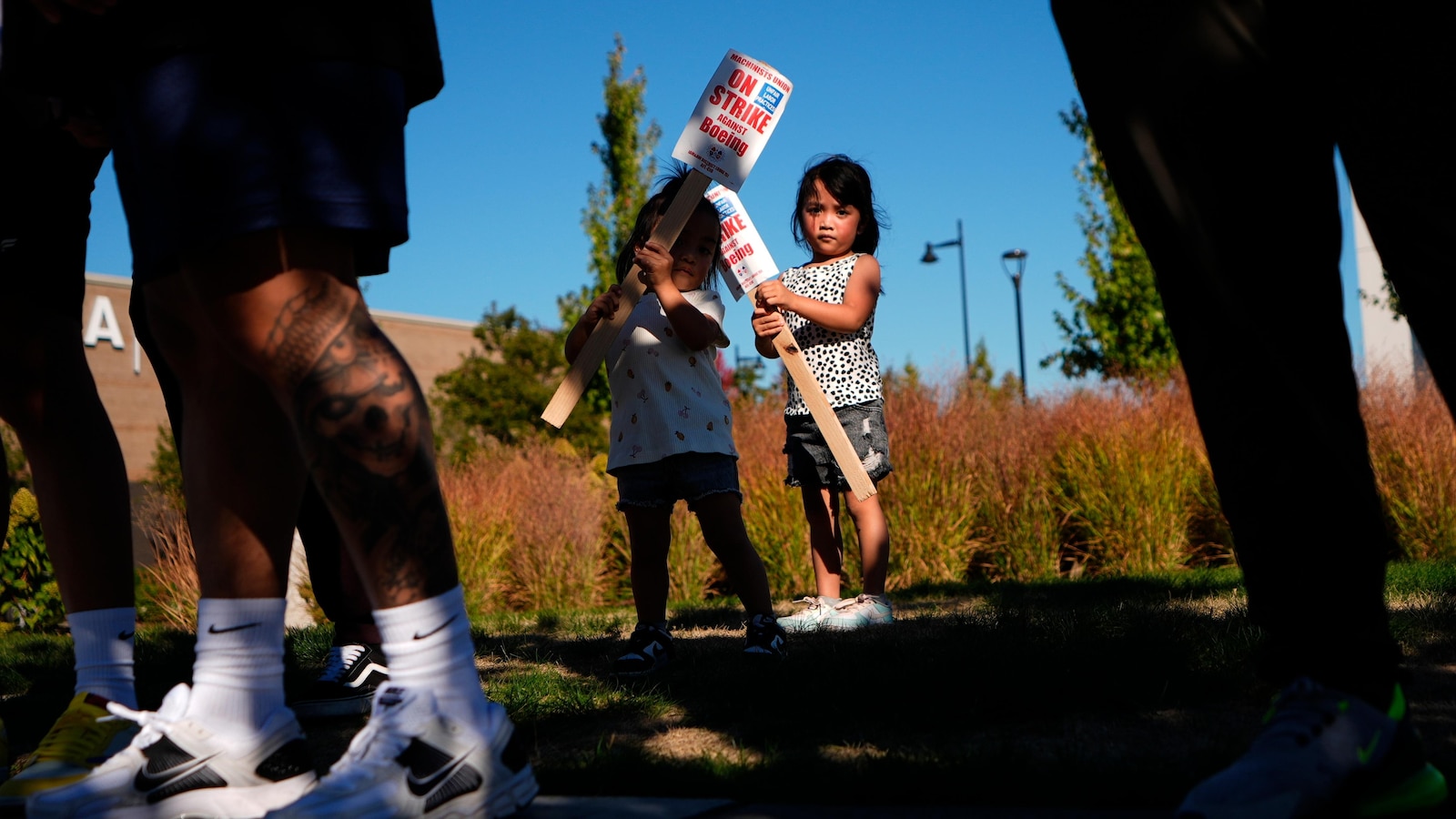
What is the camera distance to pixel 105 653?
7.09 ft

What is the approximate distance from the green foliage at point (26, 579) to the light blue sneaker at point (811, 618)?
5.37 m

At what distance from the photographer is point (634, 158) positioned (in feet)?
57.7

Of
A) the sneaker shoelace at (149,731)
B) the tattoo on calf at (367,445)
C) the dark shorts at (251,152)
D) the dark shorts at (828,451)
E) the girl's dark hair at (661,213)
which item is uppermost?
the girl's dark hair at (661,213)

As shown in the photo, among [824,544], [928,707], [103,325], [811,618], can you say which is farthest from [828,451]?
[103,325]

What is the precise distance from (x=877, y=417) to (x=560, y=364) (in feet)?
44.8

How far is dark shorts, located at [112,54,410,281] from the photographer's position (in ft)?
5.01

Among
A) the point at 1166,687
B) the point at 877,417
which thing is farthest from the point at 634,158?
the point at 1166,687

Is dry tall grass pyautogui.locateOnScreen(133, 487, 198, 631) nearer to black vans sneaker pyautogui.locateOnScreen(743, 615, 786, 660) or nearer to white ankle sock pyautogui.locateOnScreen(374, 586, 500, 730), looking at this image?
black vans sneaker pyautogui.locateOnScreen(743, 615, 786, 660)

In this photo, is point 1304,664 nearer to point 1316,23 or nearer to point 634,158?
point 1316,23

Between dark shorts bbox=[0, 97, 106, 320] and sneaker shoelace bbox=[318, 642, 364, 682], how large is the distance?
1.01 m

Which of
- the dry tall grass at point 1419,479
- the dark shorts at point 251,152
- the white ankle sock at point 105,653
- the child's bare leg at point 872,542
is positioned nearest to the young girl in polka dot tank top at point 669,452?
the child's bare leg at point 872,542

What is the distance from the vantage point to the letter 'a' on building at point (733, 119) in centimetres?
371

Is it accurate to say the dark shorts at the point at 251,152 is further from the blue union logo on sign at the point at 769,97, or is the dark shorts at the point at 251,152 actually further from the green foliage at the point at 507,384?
the green foliage at the point at 507,384

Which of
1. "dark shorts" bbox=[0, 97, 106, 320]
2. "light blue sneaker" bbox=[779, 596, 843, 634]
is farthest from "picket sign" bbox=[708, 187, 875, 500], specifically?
"dark shorts" bbox=[0, 97, 106, 320]
